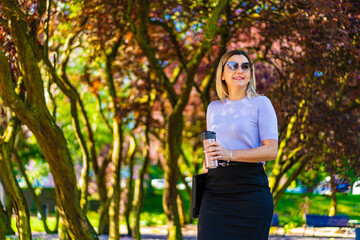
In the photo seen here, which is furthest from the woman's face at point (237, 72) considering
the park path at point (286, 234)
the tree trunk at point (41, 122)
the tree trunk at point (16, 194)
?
the park path at point (286, 234)

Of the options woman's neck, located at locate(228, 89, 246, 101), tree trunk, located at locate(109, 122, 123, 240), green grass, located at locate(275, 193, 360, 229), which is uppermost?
woman's neck, located at locate(228, 89, 246, 101)

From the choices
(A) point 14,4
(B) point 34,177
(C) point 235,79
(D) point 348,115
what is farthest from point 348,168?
(B) point 34,177

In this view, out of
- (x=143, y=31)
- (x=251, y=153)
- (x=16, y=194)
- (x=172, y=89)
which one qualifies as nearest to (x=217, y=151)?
(x=251, y=153)

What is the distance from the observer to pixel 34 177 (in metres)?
26.7

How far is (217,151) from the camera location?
389cm

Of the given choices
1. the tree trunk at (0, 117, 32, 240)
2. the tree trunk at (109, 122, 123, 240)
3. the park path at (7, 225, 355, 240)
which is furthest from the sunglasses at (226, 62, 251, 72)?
the park path at (7, 225, 355, 240)

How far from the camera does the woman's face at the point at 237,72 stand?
4.27 metres

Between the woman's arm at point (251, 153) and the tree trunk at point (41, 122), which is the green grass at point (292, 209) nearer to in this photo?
the tree trunk at point (41, 122)

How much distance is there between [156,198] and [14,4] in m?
30.8

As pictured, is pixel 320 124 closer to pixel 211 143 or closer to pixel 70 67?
pixel 211 143


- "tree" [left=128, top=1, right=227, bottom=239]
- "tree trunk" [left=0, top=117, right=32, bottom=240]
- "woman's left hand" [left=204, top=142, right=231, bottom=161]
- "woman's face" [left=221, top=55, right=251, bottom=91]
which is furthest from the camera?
"tree" [left=128, top=1, right=227, bottom=239]

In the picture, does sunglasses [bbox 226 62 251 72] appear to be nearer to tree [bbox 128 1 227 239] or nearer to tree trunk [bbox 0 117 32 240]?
tree [bbox 128 1 227 239]

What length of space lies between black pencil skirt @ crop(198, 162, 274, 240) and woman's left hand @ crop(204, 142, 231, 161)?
131 mm

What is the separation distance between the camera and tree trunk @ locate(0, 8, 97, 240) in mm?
7219
